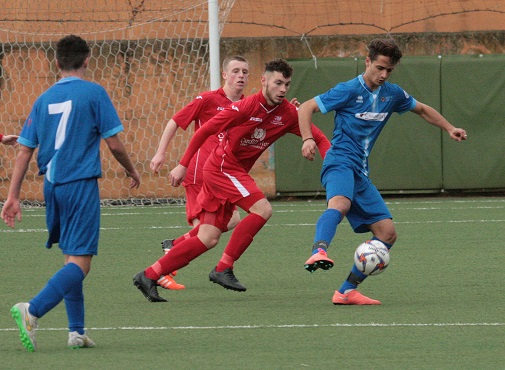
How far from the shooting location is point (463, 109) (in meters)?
14.9

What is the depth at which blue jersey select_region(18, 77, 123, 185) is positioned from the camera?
17.6ft

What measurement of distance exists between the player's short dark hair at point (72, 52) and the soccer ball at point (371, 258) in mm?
2310

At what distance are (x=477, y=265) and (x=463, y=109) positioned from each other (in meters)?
6.50

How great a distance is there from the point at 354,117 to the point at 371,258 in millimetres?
898

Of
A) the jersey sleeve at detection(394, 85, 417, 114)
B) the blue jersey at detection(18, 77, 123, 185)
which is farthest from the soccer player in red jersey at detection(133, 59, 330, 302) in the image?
the blue jersey at detection(18, 77, 123, 185)

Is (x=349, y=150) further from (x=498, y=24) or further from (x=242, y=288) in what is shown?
(x=498, y=24)

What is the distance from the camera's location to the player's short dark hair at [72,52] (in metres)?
5.42

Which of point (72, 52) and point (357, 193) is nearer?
point (72, 52)

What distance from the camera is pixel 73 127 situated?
17.6 ft

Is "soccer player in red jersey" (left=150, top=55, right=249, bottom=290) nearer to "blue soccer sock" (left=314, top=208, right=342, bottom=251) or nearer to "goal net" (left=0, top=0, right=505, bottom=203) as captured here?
"blue soccer sock" (left=314, top=208, right=342, bottom=251)

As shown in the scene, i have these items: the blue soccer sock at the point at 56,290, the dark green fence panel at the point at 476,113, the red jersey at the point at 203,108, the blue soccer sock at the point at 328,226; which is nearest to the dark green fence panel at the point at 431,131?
the dark green fence panel at the point at 476,113

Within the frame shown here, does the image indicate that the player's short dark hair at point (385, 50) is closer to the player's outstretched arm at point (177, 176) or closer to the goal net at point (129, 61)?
the player's outstretched arm at point (177, 176)

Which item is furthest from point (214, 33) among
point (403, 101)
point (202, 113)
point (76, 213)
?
point (76, 213)

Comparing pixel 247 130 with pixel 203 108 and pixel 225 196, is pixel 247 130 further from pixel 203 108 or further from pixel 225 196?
pixel 203 108
